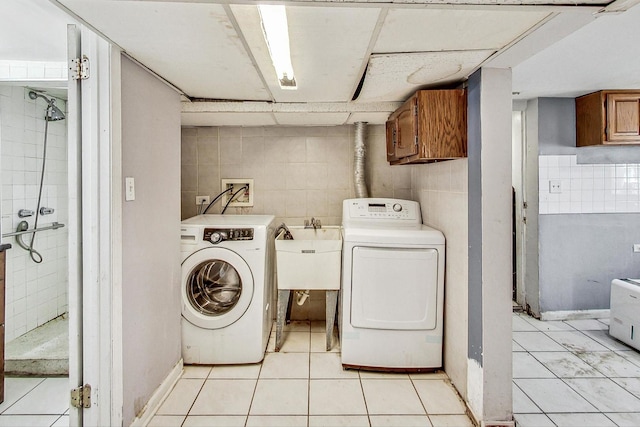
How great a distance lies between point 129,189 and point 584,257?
154 inches

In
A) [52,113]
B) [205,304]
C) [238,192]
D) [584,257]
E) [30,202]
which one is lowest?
[205,304]

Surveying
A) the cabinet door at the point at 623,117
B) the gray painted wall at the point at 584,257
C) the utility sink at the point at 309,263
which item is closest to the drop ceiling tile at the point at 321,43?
the utility sink at the point at 309,263

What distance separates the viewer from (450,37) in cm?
143

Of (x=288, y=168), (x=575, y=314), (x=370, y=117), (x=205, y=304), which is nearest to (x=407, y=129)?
(x=370, y=117)

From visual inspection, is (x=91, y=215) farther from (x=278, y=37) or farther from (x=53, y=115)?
(x=53, y=115)

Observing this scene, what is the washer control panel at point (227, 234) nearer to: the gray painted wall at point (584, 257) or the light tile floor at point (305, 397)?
the light tile floor at point (305, 397)

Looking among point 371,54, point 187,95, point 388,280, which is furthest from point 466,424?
point 187,95

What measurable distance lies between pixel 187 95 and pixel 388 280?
6.30 ft

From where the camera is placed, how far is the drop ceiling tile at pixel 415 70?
64.2 inches

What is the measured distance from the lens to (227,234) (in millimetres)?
2396

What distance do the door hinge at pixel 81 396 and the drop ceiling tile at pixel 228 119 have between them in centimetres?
193

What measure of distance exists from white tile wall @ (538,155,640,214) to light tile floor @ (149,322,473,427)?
2.12m

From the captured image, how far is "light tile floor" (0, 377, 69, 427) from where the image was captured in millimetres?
1825

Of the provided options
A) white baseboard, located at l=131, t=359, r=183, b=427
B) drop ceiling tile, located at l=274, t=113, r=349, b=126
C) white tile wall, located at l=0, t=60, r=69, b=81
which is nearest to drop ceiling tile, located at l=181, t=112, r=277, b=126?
drop ceiling tile, located at l=274, t=113, r=349, b=126
